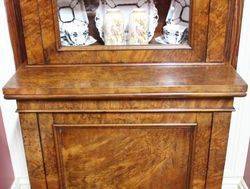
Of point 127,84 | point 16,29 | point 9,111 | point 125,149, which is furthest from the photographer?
point 9,111

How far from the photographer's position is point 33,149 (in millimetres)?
937

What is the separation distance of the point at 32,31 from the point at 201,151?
1.99 ft

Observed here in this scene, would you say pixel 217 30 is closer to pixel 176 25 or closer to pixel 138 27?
pixel 176 25

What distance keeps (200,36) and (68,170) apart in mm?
566

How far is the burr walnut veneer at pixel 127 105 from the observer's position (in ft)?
2.79

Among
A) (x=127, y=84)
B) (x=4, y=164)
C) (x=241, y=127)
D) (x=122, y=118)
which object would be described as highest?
(x=127, y=84)

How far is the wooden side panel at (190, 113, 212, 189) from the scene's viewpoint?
2.93 feet

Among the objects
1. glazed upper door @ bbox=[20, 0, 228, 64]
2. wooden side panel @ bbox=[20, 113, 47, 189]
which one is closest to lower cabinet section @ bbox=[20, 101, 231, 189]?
wooden side panel @ bbox=[20, 113, 47, 189]

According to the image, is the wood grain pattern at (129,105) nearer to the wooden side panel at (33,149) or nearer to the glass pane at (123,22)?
the wooden side panel at (33,149)

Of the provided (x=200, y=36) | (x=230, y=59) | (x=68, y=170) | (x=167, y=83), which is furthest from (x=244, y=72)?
(x=68, y=170)

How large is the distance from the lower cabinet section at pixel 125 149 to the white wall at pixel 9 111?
33cm

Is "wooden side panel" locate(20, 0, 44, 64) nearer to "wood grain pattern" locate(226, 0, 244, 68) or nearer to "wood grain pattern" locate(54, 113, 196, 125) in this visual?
"wood grain pattern" locate(54, 113, 196, 125)

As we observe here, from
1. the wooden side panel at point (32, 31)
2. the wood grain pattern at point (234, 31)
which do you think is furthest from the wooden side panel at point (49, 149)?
the wood grain pattern at point (234, 31)

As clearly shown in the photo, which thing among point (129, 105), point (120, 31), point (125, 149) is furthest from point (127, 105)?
point (120, 31)
